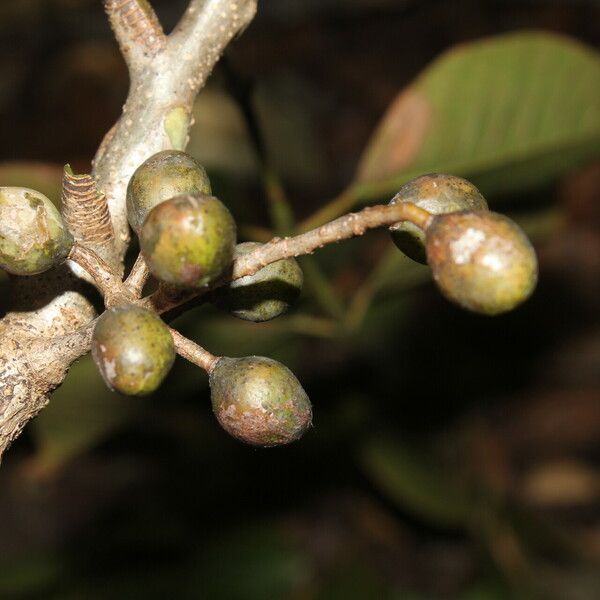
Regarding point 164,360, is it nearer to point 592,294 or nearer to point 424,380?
point 424,380

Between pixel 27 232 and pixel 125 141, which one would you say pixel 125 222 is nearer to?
pixel 125 141

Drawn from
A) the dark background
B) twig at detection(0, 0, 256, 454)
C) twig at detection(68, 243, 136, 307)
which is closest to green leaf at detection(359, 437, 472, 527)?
the dark background

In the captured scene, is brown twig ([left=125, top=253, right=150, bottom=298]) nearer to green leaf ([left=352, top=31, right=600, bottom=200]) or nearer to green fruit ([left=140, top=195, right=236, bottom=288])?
green fruit ([left=140, top=195, right=236, bottom=288])

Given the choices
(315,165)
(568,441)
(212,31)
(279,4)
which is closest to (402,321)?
(315,165)

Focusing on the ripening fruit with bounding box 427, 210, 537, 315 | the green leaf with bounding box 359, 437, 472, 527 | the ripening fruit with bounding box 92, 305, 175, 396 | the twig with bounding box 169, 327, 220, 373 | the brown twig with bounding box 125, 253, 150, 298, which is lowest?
the green leaf with bounding box 359, 437, 472, 527

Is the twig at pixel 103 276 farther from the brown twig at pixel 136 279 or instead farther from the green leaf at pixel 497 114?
the green leaf at pixel 497 114

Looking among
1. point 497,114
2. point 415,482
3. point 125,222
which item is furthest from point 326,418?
point 125,222
